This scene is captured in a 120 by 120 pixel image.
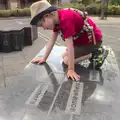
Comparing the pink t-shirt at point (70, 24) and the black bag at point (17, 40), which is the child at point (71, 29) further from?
the black bag at point (17, 40)

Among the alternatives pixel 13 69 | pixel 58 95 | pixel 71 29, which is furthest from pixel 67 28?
pixel 13 69

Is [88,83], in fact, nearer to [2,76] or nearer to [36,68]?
[36,68]

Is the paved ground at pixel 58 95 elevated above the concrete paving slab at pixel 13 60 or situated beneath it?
elevated above

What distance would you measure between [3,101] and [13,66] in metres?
3.17

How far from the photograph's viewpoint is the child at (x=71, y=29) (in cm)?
284

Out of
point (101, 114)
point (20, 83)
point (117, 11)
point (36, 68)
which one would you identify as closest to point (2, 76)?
point (36, 68)

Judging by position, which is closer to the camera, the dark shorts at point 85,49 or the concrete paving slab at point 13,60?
the dark shorts at point 85,49

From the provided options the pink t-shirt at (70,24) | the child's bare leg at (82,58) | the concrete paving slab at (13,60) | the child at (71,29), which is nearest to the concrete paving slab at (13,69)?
the concrete paving slab at (13,60)

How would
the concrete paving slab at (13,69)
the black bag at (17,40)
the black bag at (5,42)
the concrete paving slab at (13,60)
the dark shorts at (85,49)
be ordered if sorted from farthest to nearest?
the black bag at (17,40) < the black bag at (5,42) < the concrete paving slab at (13,60) < the concrete paving slab at (13,69) < the dark shorts at (85,49)

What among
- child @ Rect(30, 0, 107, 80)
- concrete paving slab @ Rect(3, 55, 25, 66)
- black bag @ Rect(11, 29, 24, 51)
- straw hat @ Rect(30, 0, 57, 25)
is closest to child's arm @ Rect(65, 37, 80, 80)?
child @ Rect(30, 0, 107, 80)

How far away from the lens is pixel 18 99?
2307 mm

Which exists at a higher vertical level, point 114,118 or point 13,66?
point 114,118

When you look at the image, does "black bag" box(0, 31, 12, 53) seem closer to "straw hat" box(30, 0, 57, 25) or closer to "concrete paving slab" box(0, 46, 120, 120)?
"concrete paving slab" box(0, 46, 120, 120)

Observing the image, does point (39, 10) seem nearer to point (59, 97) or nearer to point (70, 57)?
point (70, 57)
